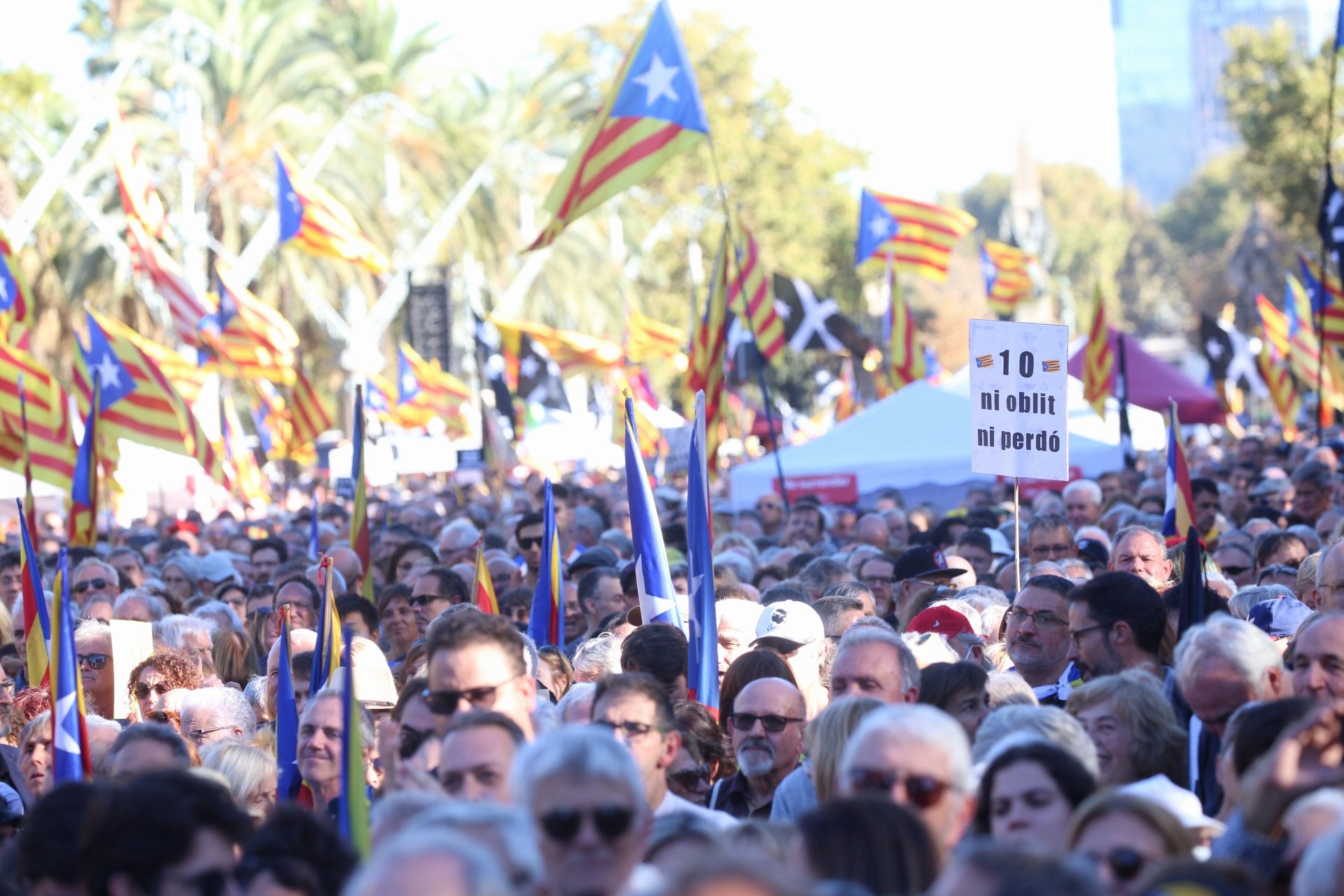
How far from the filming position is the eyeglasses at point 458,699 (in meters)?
4.74

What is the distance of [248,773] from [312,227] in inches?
669

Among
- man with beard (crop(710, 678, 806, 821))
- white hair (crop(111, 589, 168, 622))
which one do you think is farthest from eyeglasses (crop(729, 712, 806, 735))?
white hair (crop(111, 589, 168, 622))

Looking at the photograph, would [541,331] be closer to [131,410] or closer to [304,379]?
[304,379]

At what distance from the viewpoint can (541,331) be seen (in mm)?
27828

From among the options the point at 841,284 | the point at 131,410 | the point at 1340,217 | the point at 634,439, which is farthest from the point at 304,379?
the point at 841,284

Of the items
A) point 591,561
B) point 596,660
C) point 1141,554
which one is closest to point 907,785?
point 596,660

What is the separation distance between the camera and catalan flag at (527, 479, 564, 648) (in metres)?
8.75

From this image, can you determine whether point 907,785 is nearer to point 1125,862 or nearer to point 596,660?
point 1125,862

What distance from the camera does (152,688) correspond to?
7285 mm

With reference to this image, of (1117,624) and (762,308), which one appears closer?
(1117,624)

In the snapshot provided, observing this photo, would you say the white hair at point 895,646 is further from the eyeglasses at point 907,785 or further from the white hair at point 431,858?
the white hair at point 431,858

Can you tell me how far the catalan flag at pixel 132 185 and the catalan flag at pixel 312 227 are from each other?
2.63m

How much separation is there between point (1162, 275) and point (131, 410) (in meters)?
134

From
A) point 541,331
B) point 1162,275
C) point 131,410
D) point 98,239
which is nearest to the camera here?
point 131,410
